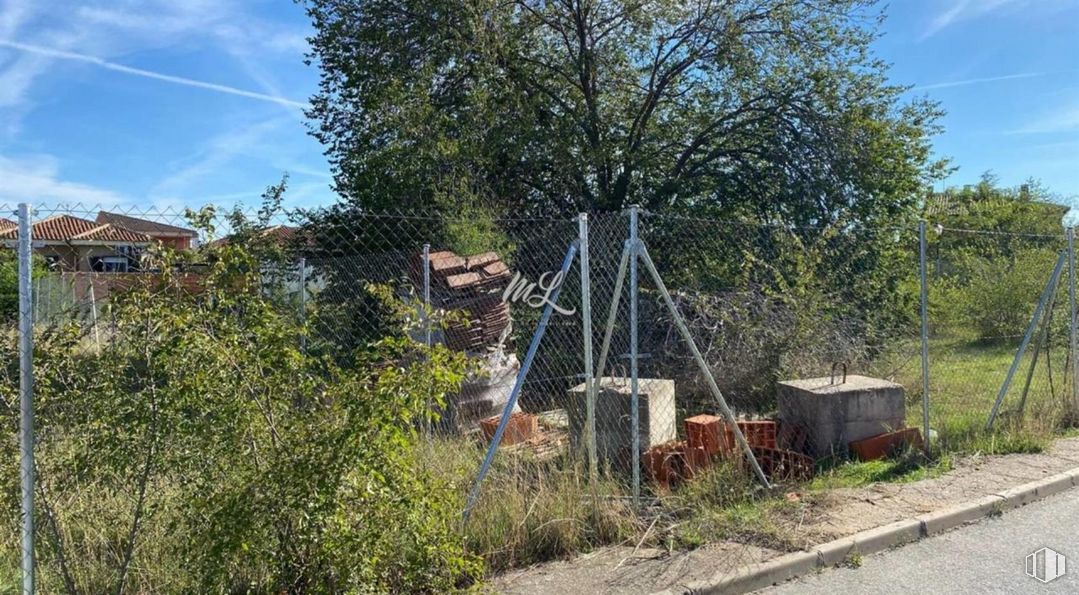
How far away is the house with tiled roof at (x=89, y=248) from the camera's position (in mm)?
3775

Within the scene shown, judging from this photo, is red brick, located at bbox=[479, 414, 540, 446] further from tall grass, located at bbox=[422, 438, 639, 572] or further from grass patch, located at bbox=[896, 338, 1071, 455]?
grass patch, located at bbox=[896, 338, 1071, 455]

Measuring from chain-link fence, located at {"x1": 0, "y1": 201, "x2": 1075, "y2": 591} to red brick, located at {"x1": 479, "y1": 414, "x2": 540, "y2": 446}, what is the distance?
24 millimetres

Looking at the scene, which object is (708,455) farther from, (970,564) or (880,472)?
(970,564)

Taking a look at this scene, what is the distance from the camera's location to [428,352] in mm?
3426

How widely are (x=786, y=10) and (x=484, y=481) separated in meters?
13.3

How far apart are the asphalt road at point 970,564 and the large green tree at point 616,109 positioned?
30.5 feet

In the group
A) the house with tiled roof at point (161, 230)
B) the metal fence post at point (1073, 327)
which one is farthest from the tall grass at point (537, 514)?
the metal fence post at point (1073, 327)

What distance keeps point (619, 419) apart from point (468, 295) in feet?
8.98

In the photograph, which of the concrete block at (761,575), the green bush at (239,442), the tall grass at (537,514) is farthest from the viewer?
the tall grass at (537,514)

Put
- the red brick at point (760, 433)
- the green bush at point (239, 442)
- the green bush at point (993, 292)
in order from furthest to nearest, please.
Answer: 1. the green bush at point (993, 292)
2. the red brick at point (760, 433)
3. the green bush at point (239, 442)

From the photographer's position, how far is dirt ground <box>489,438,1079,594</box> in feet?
14.1

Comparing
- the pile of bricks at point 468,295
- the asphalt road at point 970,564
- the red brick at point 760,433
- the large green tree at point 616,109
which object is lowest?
the asphalt road at point 970,564

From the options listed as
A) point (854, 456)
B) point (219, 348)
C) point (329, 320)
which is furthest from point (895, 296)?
point (219, 348)

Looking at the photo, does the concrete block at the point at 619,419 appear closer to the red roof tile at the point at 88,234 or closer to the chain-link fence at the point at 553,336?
the chain-link fence at the point at 553,336
